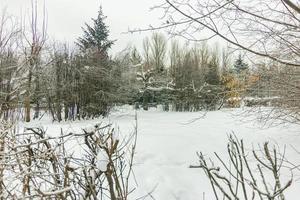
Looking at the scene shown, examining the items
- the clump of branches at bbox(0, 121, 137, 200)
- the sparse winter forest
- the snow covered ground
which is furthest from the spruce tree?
the clump of branches at bbox(0, 121, 137, 200)

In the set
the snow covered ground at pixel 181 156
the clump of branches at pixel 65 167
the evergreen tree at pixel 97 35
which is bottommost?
the snow covered ground at pixel 181 156

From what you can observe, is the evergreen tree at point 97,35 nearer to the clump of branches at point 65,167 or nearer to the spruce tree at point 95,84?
the spruce tree at point 95,84

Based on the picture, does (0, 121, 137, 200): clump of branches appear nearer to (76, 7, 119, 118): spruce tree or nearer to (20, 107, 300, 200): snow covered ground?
(20, 107, 300, 200): snow covered ground

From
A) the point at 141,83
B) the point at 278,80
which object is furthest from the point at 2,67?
the point at 141,83

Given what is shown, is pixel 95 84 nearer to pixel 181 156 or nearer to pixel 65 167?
pixel 181 156

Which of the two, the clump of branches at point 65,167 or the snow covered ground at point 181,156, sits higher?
the clump of branches at point 65,167

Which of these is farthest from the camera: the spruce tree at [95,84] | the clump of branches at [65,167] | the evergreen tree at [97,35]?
the evergreen tree at [97,35]

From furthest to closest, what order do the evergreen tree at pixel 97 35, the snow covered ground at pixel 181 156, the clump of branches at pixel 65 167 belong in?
the evergreen tree at pixel 97 35 < the snow covered ground at pixel 181 156 < the clump of branches at pixel 65 167

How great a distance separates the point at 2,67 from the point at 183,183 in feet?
20.7

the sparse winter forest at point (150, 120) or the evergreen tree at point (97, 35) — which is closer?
the sparse winter forest at point (150, 120)

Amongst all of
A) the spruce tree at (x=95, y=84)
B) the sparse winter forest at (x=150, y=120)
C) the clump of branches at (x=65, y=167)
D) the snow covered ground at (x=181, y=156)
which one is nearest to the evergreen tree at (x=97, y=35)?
the sparse winter forest at (x=150, y=120)

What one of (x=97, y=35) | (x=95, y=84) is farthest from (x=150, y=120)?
(x=97, y=35)

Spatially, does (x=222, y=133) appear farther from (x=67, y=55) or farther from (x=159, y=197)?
(x=67, y=55)

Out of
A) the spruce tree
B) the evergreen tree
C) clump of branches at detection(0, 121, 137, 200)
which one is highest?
the evergreen tree
